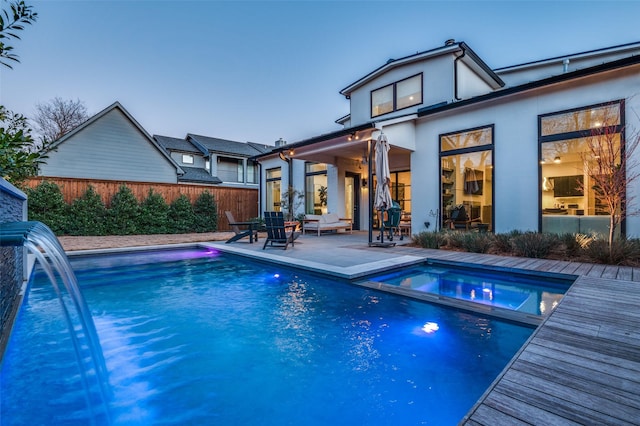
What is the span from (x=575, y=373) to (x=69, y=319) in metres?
3.89

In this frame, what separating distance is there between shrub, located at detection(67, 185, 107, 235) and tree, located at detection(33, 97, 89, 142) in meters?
14.7

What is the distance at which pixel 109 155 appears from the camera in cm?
1448

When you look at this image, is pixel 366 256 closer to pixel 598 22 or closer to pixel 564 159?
pixel 564 159

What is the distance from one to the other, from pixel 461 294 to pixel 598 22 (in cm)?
1715

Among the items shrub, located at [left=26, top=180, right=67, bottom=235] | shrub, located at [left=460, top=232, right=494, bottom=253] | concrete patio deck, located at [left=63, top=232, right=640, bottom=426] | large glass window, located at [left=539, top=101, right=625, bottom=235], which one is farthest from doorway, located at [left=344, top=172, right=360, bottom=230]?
shrub, located at [left=26, top=180, right=67, bottom=235]

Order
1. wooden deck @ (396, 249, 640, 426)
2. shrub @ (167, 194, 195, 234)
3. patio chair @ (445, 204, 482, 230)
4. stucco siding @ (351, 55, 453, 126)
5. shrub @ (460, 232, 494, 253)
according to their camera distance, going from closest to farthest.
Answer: wooden deck @ (396, 249, 640, 426), shrub @ (460, 232, 494, 253), patio chair @ (445, 204, 482, 230), stucco siding @ (351, 55, 453, 126), shrub @ (167, 194, 195, 234)

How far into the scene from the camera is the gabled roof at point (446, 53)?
9.23m

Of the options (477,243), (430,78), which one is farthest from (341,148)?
(477,243)

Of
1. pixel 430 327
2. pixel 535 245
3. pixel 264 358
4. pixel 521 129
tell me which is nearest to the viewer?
pixel 264 358

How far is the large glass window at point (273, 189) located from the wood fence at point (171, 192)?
96 cm

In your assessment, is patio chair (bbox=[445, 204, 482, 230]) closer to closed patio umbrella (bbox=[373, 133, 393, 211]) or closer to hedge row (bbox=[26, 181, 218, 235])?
closed patio umbrella (bbox=[373, 133, 393, 211])

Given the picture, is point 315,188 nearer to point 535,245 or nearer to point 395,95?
point 395,95

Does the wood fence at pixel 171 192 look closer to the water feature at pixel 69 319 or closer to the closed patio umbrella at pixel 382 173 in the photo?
the closed patio umbrella at pixel 382 173

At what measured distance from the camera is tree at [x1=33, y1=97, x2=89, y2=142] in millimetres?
21047
